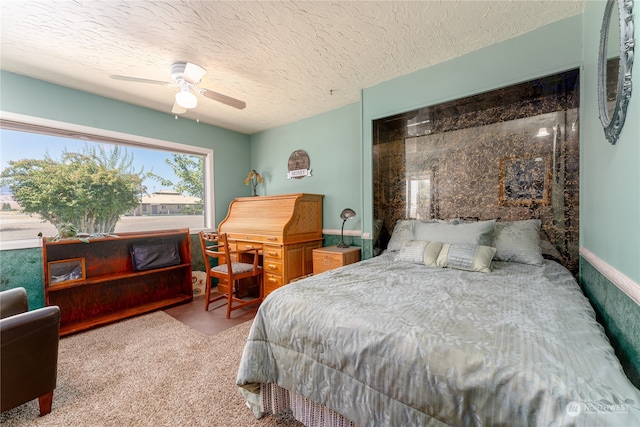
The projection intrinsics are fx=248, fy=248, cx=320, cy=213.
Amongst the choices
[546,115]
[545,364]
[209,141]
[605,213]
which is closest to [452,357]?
[545,364]

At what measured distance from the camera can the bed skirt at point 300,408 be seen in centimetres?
124

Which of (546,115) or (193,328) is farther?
(193,328)

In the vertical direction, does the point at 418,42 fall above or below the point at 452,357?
above

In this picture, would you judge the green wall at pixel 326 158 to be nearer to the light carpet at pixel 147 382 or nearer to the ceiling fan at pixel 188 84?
the ceiling fan at pixel 188 84

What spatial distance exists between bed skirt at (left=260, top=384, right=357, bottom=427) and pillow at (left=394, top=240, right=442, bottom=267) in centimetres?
128

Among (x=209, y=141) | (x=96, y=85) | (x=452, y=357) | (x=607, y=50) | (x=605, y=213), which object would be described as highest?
(x=96, y=85)

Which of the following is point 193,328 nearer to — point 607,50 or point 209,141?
point 209,141

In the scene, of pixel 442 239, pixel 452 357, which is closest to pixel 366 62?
pixel 442 239

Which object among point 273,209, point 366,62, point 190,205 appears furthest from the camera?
point 190,205

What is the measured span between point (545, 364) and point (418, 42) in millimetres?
2306

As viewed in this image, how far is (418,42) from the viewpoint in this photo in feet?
6.80

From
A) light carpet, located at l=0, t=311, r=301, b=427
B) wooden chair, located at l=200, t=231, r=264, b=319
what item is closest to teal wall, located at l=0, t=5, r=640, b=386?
wooden chair, located at l=200, t=231, r=264, b=319

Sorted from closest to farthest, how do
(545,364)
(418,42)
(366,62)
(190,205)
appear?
1. (545,364)
2. (418,42)
3. (366,62)
4. (190,205)

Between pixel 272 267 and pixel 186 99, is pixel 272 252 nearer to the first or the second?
pixel 272 267
